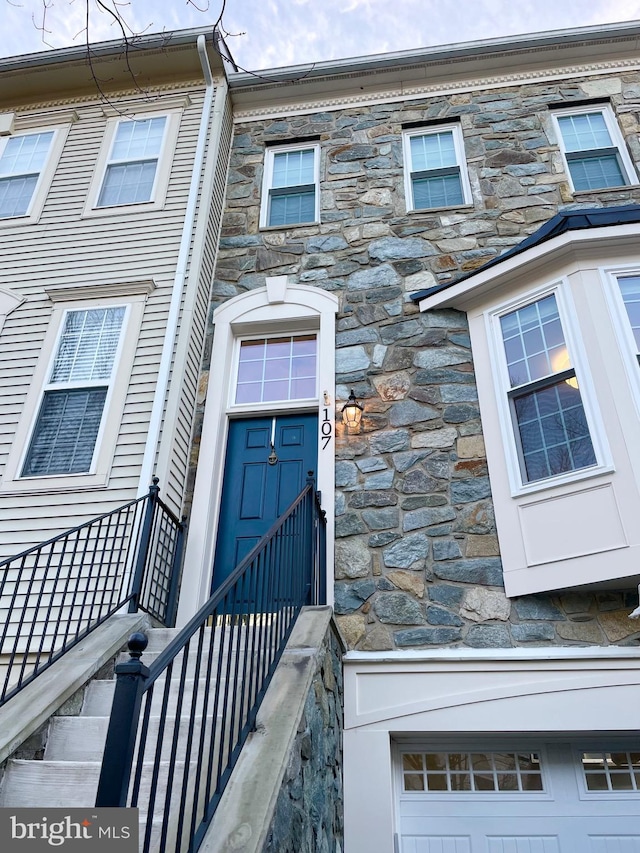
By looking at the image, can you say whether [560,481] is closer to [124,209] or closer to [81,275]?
[81,275]

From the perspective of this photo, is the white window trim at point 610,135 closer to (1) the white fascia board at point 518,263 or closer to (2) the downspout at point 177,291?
(1) the white fascia board at point 518,263

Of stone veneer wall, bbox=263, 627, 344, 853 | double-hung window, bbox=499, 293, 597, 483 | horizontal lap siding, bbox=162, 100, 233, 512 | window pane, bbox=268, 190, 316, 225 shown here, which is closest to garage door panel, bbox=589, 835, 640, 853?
stone veneer wall, bbox=263, 627, 344, 853

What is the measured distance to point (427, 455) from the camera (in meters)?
5.21

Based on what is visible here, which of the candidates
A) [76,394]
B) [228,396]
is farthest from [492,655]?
[76,394]

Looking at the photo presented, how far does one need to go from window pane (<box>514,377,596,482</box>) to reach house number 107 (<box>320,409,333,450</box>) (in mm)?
1587

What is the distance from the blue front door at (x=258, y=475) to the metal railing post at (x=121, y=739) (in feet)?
11.4

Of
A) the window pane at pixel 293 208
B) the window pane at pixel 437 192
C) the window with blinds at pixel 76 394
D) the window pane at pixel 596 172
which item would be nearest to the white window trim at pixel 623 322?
the window pane at pixel 596 172

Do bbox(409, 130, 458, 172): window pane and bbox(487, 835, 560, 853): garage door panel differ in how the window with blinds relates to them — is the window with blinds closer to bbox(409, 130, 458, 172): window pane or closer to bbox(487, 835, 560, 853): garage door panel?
bbox(409, 130, 458, 172): window pane

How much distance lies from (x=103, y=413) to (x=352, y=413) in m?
2.25

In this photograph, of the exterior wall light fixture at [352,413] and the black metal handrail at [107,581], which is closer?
the black metal handrail at [107,581]

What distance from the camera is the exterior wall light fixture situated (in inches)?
217

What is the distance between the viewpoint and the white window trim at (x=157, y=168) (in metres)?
6.91

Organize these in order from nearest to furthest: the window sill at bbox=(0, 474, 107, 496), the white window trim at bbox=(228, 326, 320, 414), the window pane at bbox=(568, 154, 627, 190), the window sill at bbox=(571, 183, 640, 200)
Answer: the window sill at bbox=(0, 474, 107, 496) < the white window trim at bbox=(228, 326, 320, 414) < the window sill at bbox=(571, 183, 640, 200) < the window pane at bbox=(568, 154, 627, 190)

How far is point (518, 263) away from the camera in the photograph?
5352 mm
